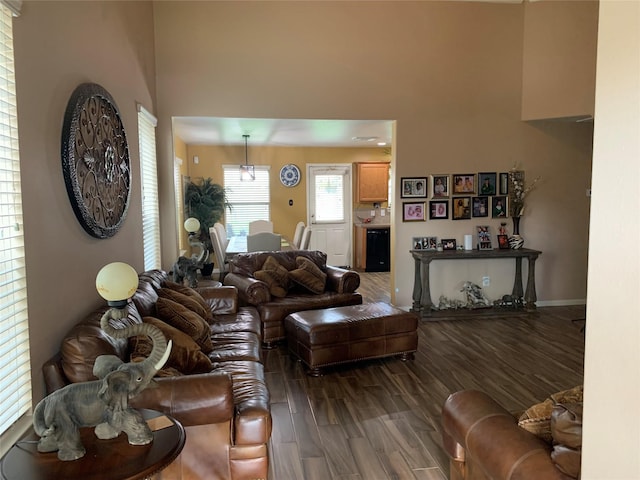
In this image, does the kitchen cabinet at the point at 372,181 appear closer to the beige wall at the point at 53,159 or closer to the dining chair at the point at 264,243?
the dining chair at the point at 264,243

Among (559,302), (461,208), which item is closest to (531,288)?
(559,302)

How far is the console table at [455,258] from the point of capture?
5.74 metres

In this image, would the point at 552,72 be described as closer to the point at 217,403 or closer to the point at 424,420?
the point at 424,420

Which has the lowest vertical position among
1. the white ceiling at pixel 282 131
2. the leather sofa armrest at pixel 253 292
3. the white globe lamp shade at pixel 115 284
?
the leather sofa armrest at pixel 253 292

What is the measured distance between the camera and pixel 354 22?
219 inches

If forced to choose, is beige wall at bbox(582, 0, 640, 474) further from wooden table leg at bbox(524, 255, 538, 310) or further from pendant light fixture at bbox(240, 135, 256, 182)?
pendant light fixture at bbox(240, 135, 256, 182)

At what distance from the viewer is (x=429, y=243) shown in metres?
6.02

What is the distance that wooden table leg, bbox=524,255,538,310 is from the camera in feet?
19.6

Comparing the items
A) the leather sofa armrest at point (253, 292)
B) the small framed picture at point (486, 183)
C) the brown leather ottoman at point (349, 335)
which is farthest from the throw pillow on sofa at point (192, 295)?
the small framed picture at point (486, 183)

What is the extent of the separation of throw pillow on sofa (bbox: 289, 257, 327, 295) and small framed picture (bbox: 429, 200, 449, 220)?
165 centimetres

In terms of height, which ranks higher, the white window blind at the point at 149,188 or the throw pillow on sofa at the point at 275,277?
the white window blind at the point at 149,188

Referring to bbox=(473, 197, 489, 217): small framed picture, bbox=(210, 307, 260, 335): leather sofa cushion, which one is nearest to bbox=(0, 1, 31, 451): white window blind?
bbox=(210, 307, 260, 335): leather sofa cushion

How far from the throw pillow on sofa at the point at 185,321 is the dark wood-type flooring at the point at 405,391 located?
0.72 meters

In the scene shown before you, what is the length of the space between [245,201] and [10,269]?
24.1ft
